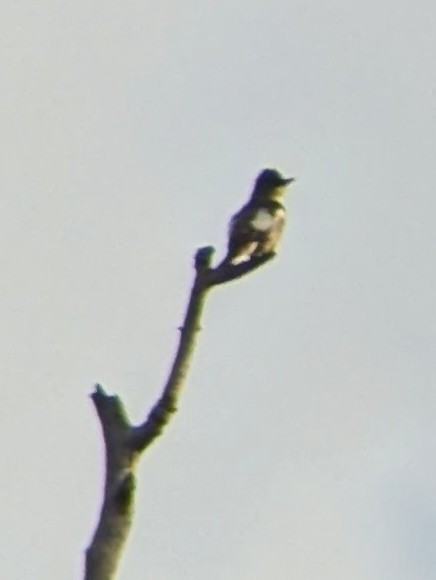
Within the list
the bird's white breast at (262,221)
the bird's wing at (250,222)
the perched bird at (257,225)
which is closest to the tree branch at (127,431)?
the perched bird at (257,225)

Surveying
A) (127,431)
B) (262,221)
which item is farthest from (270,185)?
(127,431)

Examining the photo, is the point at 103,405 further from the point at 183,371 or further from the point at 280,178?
the point at 280,178

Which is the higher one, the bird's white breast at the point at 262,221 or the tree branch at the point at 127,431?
the bird's white breast at the point at 262,221

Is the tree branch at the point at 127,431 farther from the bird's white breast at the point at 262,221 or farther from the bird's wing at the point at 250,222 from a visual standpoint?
the bird's white breast at the point at 262,221

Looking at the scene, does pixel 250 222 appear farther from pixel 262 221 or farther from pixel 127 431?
pixel 127 431

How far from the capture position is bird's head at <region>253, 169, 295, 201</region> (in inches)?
339

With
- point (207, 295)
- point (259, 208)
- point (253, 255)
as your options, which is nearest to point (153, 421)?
point (207, 295)

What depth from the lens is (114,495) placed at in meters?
6.15

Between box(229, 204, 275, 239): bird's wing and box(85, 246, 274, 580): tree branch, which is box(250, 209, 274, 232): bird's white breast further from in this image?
box(85, 246, 274, 580): tree branch

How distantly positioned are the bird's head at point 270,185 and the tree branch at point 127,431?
1514 mm

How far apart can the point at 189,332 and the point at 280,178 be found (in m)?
3.43

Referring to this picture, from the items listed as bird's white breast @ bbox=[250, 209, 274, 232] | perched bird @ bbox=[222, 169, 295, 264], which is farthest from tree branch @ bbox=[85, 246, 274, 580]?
bird's white breast @ bbox=[250, 209, 274, 232]

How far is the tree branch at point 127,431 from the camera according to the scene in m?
5.95

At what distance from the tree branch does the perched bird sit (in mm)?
216
